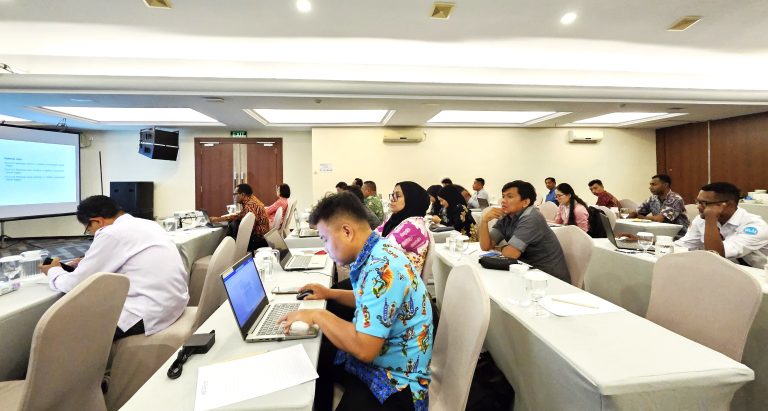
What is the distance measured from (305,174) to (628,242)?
689cm

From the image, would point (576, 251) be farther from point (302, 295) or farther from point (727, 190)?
point (302, 295)

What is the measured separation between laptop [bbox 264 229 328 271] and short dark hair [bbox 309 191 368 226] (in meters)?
1.07

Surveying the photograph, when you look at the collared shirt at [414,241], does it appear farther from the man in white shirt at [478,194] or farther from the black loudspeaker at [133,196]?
the black loudspeaker at [133,196]

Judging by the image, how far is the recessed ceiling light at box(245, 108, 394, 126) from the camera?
6.67 meters

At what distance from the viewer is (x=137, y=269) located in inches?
74.7

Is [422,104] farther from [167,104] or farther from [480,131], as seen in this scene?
[167,104]

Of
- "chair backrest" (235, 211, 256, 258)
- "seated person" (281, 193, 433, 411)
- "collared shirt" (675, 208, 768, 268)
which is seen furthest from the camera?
"chair backrest" (235, 211, 256, 258)

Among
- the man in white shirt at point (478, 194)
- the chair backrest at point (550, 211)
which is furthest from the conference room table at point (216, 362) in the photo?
the man in white shirt at point (478, 194)

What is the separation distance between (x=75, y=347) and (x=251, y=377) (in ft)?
2.39

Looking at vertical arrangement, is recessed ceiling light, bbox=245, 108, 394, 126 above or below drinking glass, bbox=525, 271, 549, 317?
above

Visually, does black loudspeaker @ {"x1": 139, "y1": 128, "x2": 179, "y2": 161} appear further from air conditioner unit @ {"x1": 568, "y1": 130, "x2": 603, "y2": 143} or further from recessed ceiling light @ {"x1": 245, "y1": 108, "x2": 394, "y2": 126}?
air conditioner unit @ {"x1": 568, "y1": 130, "x2": 603, "y2": 143}

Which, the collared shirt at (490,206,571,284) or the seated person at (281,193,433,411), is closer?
the seated person at (281,193,433,411)

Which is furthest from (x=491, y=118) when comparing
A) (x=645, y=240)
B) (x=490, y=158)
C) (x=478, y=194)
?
(x=645, y=240)

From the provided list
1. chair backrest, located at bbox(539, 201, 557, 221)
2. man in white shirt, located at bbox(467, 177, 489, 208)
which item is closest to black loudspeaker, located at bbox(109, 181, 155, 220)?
man in white shirt, located at bbox(467, 177, 489, 208)
